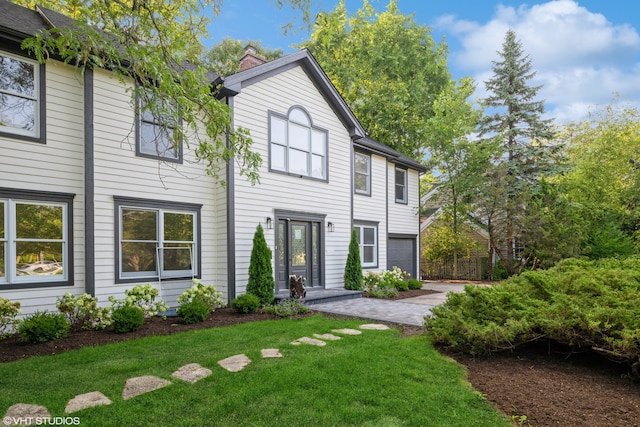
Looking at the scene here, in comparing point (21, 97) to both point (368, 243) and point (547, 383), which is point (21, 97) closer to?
point (547, 383)

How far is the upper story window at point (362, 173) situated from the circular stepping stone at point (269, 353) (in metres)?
8.91

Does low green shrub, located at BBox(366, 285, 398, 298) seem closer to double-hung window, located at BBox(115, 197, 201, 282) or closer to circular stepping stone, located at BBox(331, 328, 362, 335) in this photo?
circular stepping stone, located at BBox(331, 328, 362, 335)

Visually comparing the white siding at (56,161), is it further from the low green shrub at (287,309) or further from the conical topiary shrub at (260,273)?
the low green shrub at (287,309)

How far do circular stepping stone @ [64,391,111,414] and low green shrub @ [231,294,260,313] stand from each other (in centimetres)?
448

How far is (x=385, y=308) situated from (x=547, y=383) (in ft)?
17.2

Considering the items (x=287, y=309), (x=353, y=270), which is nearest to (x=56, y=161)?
(x=287, y=309)

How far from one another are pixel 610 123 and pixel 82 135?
2766cm

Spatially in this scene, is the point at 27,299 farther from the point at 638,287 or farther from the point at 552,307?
the point at 638,287

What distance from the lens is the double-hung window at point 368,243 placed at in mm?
13693

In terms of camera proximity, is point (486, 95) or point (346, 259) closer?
point (346, 259)

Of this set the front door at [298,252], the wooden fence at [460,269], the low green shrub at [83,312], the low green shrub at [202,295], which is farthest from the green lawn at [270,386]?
the wooden fence at [460,269]

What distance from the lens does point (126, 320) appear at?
6500mm

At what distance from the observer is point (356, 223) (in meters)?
13.4

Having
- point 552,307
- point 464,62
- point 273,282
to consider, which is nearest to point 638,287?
point 552,307
